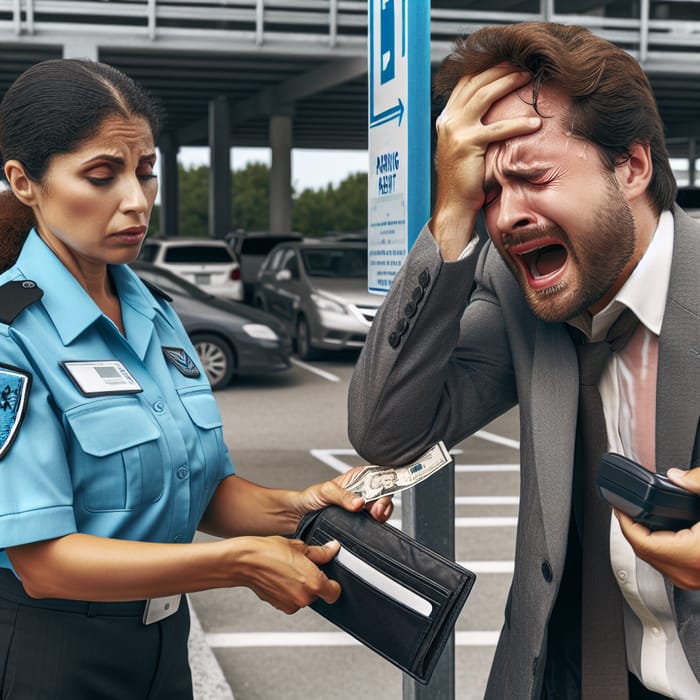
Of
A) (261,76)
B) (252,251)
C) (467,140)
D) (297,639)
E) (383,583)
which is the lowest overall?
(252,251)

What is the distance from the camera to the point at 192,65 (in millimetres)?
25938

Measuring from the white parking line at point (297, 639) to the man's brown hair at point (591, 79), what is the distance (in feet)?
12.1

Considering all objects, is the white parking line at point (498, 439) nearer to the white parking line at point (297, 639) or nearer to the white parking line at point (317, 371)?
the white parking line at point (317, 371)

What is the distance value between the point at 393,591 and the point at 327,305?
44.8 ft

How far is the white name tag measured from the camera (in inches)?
79.0

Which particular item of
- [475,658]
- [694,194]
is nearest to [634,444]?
[475,658]

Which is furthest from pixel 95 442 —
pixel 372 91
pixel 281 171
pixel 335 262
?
pixel 281 171

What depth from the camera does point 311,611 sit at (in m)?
5.82

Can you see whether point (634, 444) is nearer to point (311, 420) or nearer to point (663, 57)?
point (311, 420)

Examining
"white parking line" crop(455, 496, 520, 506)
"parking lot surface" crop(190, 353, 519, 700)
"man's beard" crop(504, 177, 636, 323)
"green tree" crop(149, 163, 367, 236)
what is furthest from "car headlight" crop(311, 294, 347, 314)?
"green tree" crop(149, 163, 367, 236)

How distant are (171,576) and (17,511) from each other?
277 millimetres

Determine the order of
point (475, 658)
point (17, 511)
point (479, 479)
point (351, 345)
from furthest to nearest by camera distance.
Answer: point (351, 345) → point (479, 479) → point (475, 658) → point (17, 511)

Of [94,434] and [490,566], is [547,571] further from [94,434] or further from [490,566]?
[490,566]

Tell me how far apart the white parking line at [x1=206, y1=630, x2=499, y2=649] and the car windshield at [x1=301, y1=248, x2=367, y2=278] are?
1133cm
